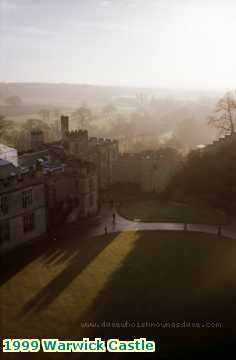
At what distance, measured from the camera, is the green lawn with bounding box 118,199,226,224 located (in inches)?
1805

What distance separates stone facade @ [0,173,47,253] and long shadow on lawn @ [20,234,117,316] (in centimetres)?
487

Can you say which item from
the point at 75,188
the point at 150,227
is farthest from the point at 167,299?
the point at 75,188

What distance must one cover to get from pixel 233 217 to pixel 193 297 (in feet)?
68.9

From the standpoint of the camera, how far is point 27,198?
3916 cm

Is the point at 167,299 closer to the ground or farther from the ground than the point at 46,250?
closer to the ground

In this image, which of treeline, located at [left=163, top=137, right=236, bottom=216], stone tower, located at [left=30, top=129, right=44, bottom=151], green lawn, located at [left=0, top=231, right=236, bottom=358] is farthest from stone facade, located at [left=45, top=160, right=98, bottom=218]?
treeline, located at [left=163, top=137, right=236, bottom=216]

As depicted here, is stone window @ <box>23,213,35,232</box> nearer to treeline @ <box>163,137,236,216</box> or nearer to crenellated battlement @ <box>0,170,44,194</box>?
crenellated battlement @ <box>0,170,44,194</box>

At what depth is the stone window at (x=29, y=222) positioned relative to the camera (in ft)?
128

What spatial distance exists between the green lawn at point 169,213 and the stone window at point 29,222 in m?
13.3

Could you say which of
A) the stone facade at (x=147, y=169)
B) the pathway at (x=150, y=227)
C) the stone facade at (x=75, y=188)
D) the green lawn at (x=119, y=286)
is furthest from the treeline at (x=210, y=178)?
the stone facade at (x=75, y=188)

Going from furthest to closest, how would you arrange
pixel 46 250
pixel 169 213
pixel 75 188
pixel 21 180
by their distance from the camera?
pixel 169 213 → pixel 75 188 → pixel 21 180 → pixel 46 250

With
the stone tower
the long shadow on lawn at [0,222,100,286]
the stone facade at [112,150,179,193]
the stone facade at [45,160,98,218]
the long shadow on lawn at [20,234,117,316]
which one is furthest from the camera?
the stone facade at [112,150,179,193]

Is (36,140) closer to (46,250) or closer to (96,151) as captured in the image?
(96,151)

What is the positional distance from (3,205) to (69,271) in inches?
401
